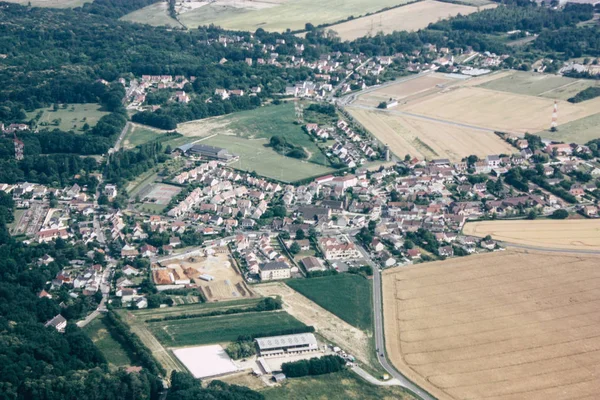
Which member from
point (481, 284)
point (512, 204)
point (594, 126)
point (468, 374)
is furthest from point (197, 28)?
point (468, 374)

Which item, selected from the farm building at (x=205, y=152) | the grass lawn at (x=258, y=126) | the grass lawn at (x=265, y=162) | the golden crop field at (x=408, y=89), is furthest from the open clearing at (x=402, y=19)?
the farm building at (x=205, y=152)

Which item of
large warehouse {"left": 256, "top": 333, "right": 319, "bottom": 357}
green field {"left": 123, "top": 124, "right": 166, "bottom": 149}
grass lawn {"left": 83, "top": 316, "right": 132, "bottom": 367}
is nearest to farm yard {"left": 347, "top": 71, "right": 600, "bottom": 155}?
green field {"left": 123, "top": 124, "right": 166, "bottom": 149}

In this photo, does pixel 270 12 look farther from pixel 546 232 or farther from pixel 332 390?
pixel 332 390

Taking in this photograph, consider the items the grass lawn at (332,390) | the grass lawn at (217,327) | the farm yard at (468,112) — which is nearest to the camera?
the grass lawn at (332,390)

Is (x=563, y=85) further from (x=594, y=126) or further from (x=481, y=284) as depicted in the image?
(x=481, y=284)

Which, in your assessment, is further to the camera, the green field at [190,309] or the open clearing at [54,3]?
the open clearing at [54,3]

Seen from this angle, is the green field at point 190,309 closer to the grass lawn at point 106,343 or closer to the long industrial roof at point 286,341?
the grass lawn at point 106,343

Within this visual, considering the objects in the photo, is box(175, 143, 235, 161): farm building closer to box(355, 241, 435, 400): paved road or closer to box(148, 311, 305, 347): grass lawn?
box(355, 241, 435, 400): paved road
